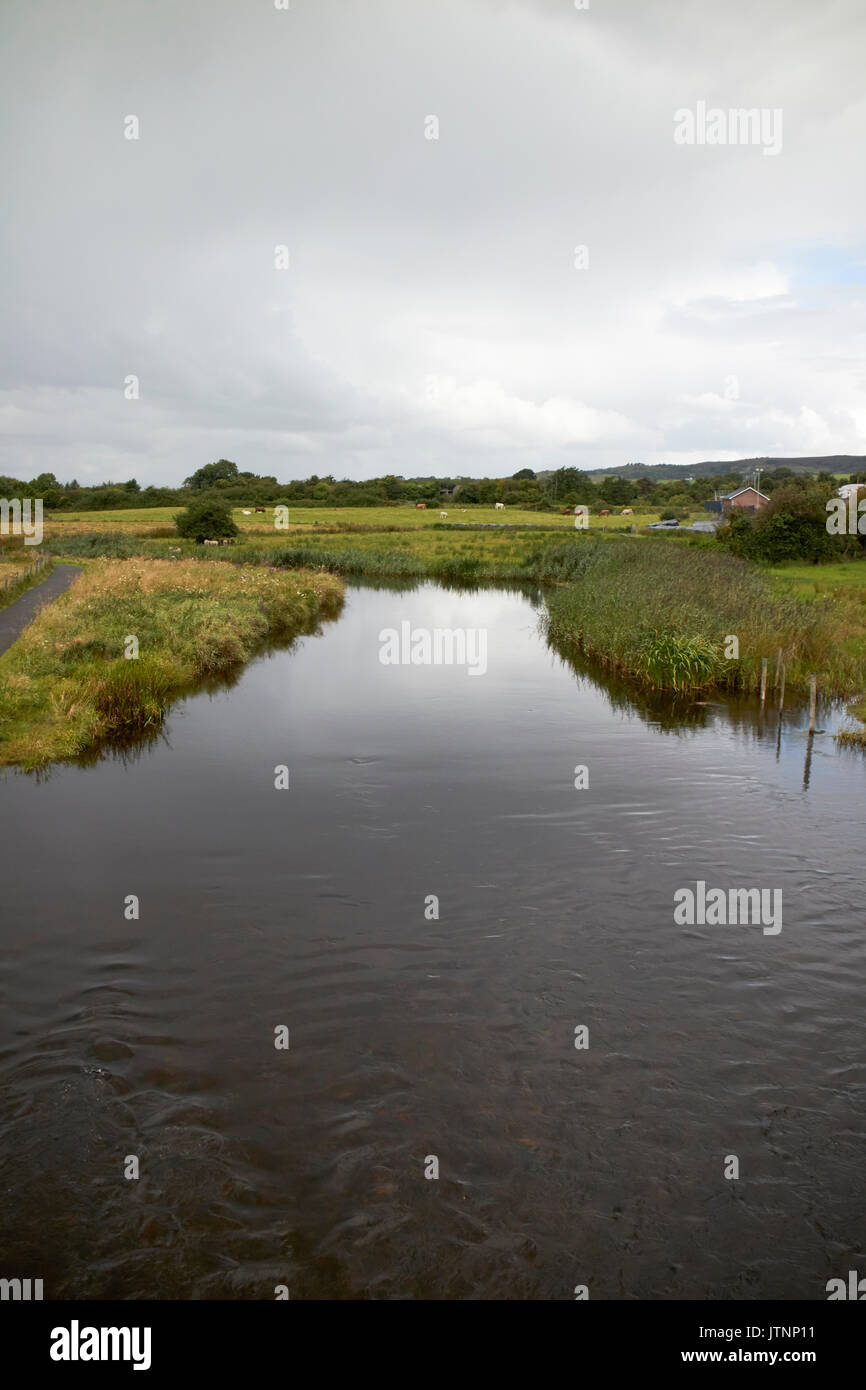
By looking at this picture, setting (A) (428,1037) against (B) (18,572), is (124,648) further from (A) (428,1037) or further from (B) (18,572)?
(B) (18,572)

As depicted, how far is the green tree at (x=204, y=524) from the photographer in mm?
63125

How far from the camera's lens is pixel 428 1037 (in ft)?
23.7

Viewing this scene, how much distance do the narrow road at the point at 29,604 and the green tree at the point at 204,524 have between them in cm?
2348

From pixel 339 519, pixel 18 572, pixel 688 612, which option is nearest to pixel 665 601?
pixel 688 612

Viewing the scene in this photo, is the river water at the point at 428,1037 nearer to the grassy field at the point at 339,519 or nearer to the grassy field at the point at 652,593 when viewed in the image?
the grassy field at the point at 652,593

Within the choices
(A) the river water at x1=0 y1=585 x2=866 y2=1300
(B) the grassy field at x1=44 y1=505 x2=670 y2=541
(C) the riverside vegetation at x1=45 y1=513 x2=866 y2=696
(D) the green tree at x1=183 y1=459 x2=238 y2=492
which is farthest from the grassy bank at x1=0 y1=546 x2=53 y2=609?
(D) the green tree at x1=183 y1=459 x2=238 y2=492

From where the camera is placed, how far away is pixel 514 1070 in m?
6.80

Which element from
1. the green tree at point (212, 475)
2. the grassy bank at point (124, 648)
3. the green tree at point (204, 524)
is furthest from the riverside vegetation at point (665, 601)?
the green tree at point (212, 475)

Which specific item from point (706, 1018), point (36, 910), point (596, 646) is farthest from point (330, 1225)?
point (596, 646)

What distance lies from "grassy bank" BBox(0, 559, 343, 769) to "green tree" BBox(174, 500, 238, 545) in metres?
27.3

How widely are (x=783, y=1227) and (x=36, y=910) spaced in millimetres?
7232

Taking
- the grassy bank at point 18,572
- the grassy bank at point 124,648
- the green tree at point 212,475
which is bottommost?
the grassy bank at point 124,648

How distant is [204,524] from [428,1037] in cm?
5988
